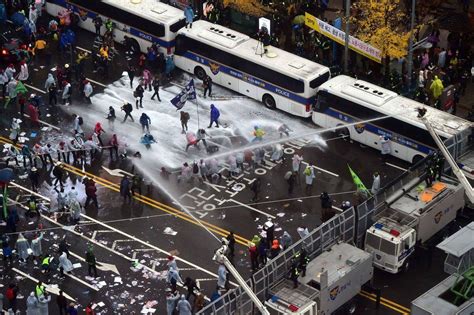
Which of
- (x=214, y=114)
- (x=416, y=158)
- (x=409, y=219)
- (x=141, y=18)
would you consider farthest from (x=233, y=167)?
(x=141, y=18)

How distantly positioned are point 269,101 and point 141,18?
8976mm

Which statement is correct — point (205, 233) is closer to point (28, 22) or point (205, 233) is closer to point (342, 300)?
point (342, 300)

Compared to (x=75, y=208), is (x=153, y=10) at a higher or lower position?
higher

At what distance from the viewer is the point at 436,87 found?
56438mm

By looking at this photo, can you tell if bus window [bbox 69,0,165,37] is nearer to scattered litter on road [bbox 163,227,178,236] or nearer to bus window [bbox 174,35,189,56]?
bus window [bbox 174,35,189,56]

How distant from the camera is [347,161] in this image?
54.7m

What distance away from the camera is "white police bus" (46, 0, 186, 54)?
61656mm

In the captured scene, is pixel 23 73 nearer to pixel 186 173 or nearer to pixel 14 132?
pixel 14 132

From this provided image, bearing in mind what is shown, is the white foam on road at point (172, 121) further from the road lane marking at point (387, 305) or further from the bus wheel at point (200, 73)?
the road lane marking at point (387, 305)

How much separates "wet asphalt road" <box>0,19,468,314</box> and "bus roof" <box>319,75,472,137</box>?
2433 millimetres

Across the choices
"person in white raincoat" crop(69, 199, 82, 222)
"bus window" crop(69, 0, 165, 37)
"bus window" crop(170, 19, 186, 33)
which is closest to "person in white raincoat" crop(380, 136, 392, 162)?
"bus window" crop(170, 19, 186, 33)

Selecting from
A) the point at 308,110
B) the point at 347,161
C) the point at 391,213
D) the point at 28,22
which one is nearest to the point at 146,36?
the point at 28,22

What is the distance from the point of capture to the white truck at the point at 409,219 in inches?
1805

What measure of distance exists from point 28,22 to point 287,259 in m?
27.0
